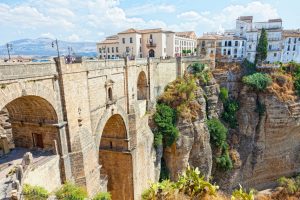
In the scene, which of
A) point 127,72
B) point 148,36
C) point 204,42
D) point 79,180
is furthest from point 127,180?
point 204,42

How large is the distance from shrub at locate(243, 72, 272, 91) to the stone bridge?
837 inches

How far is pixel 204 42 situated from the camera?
161ft

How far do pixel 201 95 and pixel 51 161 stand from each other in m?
24.6

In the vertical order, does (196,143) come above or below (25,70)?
below

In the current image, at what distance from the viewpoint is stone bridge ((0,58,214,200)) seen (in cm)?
1253

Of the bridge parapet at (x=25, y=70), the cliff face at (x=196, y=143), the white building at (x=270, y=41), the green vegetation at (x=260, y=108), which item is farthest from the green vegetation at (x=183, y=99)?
the white building at (x=270, y=41)

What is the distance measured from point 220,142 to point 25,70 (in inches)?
1156

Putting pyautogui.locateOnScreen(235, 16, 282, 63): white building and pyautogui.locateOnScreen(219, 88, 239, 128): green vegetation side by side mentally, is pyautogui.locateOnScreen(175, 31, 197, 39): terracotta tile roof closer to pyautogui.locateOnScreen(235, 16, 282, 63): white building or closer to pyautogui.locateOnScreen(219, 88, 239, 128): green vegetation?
pyautogui.locateOnScreen(235, 16, 282, 63): white building

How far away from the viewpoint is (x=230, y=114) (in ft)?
126

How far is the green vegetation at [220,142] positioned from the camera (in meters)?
33.8

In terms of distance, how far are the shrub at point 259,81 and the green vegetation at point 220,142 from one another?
30.6 feet

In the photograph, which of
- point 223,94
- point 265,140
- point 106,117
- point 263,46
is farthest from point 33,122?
point 263,46

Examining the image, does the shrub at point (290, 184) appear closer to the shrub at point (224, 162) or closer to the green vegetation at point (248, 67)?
the shrub at point (224, 162)

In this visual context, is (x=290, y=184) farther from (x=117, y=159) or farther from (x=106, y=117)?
(x=106, y=117)
